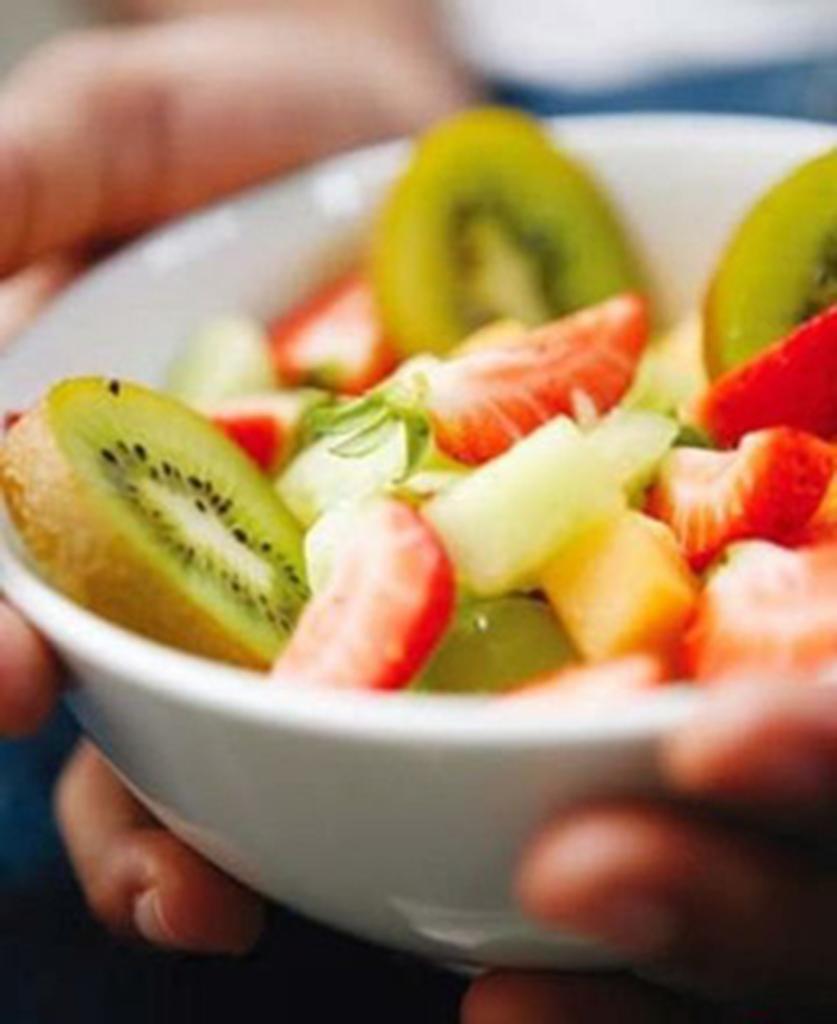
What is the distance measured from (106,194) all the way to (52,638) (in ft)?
1.52

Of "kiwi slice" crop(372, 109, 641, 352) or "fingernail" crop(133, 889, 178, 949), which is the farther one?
"kiwi slice" crop(372, 109, 641, 352)

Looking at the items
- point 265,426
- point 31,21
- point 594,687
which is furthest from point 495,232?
point 31,21

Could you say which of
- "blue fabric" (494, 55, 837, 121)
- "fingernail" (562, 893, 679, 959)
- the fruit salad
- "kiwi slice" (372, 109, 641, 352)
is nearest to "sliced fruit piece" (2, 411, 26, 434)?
the fruit salad

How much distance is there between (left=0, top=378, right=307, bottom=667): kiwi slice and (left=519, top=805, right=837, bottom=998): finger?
0.63ft

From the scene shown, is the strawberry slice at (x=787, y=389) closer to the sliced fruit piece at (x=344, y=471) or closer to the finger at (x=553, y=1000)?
the sliced fruit piece at (x=344, y=471)

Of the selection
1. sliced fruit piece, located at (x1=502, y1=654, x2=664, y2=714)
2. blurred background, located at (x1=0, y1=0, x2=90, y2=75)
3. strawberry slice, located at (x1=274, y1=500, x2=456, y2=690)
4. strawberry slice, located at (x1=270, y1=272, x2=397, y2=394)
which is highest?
strawberry slice, located at (x1=274, y1=500, x2=456, y2=690)

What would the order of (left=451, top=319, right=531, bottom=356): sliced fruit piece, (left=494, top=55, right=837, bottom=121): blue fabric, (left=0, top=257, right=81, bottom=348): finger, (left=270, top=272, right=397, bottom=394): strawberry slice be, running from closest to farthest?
(left=451, top=319, right=531, bottom=356): sliced fruit piece < (left=270, top=272, right=397, bottom=394): strawberry slice < (left=0, top=257, right=81, bottom=348): finger < (left=494, top=55, right=837, bottom=121): blue fabric

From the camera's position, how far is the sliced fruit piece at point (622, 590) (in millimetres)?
749

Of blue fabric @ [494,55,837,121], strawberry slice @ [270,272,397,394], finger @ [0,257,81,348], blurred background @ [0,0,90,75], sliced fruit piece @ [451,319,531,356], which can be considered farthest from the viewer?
blurred background @ [0,0,90,75]

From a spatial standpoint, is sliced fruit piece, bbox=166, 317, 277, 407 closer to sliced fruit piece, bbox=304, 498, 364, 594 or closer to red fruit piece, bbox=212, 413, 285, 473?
red fruit piece, bbox=212, 413, 285, 473

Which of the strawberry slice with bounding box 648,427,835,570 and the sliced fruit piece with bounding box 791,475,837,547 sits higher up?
the strawberry slice with bounding box 648,427,835,570

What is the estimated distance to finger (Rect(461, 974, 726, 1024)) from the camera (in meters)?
0.74

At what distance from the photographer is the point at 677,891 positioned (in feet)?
2.05

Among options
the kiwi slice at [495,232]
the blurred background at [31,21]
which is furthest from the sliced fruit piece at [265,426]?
the blurred background at [31,21]
